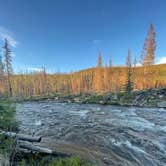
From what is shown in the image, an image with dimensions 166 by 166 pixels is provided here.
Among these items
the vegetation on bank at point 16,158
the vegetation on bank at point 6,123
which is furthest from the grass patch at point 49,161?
the vegetation on bank at point 6,123

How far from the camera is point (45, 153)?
183 inches

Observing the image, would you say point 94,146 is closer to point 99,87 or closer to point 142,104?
point 142,104

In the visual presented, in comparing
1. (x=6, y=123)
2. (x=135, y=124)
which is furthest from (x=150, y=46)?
(x=6, y=123)

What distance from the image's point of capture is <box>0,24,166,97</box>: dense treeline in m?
34.6

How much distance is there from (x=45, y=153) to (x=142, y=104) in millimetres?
22095

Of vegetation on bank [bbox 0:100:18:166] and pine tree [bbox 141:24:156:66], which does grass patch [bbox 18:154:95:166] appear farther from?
pine tree [bbox 141:24:156:66]

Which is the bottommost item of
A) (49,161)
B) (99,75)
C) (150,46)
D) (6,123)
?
(49,161)

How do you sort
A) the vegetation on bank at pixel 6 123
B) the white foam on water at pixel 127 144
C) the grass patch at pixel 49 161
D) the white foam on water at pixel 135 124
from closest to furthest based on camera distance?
the grass patch at pixel 49 161 < the vegetation on bank at pixel 6 123 < the white foam on water at pixel 127 144 < the white foam on water at pixel 135 124

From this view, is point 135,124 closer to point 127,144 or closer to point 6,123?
point 127,144

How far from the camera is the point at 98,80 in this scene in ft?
179

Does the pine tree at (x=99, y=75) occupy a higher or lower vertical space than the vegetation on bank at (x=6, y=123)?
higher

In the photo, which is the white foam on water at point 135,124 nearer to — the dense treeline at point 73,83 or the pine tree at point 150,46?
the pine tree at point 150,46

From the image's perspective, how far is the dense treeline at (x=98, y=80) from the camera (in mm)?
34625

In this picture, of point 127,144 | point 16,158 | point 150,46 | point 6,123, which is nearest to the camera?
point 16,158
